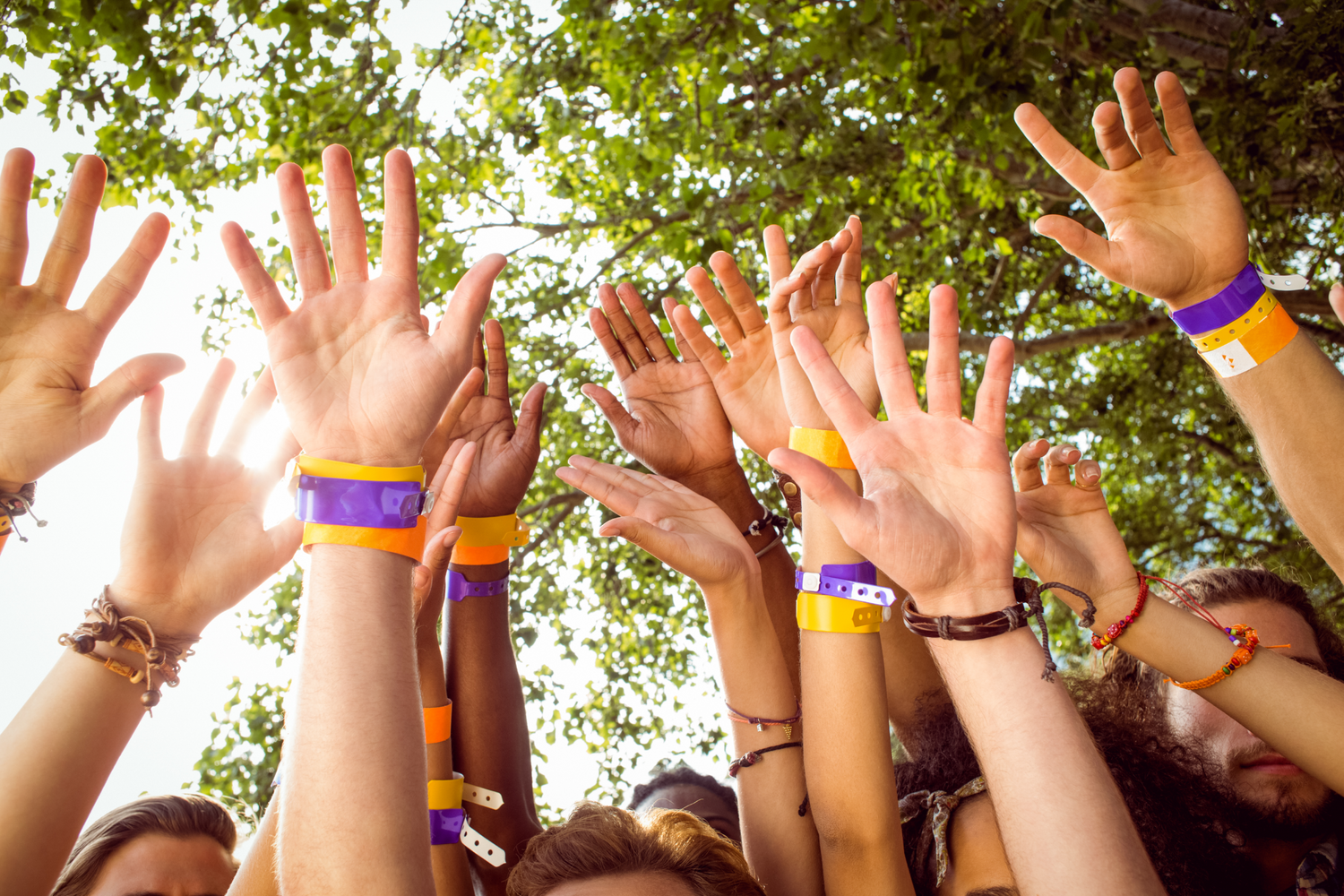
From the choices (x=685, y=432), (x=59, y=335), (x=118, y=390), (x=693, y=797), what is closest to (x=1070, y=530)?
(x=685, y=432)

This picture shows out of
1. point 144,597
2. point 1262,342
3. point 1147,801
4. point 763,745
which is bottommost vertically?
point 1147,801

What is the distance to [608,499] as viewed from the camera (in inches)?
76.2

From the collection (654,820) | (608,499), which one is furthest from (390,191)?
(654,820)

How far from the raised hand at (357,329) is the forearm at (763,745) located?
29.1 inches

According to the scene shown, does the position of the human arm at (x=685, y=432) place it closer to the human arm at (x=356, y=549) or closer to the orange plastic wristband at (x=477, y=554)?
the orange plastic wristband at (x=477, y=554)

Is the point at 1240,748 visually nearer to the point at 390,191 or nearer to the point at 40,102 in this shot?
the point at 390,191

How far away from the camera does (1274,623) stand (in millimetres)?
2225

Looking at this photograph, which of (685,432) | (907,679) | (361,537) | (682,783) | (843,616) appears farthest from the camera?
(682,783)

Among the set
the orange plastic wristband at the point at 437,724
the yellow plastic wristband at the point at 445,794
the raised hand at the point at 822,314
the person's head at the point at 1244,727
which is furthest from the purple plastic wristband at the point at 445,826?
the person's head at the point at 1244,727

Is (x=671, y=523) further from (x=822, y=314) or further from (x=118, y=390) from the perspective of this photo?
(x=118, y=390)

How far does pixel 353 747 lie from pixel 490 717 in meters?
1.02

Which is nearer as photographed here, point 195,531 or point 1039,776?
point 1039,776

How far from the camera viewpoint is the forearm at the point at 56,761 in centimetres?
128

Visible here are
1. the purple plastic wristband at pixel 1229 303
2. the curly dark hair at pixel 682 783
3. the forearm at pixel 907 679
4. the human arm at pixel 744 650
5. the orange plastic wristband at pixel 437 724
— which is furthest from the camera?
the curly dark hair at pixel 682 783
